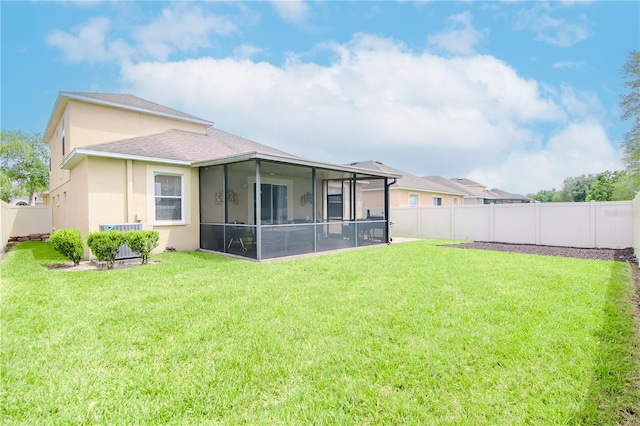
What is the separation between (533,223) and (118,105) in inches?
680

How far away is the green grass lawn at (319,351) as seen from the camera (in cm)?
247

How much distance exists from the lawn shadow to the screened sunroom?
6936 millimetres

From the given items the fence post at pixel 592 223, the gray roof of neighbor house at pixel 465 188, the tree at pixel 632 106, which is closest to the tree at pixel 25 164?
the gray roof of neighbor house at pixel 465 188

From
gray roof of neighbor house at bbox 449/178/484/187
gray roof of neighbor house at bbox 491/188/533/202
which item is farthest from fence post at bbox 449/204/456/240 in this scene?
gray roof of neighbor house at bbox 491/188/533/202

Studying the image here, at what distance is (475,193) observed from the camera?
34.3 m

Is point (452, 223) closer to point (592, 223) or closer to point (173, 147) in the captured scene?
point (592, 223)

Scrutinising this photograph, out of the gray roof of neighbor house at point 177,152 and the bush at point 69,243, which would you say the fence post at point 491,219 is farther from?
the bush at point 69,243

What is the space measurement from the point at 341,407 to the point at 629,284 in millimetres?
6809

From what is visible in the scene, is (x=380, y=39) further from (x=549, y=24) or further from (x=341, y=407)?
(x=341, y=407)

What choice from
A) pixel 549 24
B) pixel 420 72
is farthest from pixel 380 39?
pixel 549 24

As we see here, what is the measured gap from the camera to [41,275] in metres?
6.98

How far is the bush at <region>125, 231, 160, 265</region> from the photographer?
791cm

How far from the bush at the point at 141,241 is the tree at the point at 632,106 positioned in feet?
66.9

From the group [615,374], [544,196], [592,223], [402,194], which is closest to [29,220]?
[402,194]
